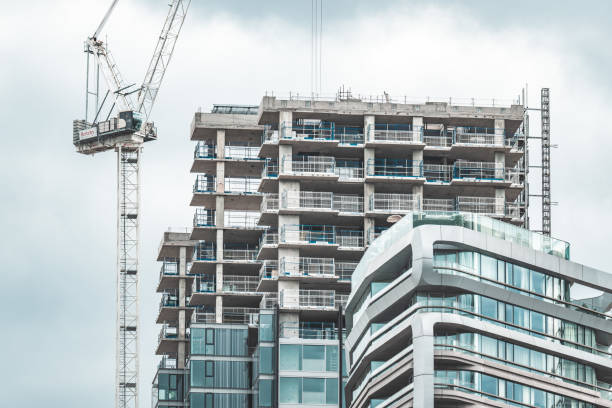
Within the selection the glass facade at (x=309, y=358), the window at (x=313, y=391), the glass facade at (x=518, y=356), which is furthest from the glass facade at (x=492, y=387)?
the glass facade at (x=309, y=358)

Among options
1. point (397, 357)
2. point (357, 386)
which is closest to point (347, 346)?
point (357, 386)

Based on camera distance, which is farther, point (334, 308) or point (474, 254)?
point (334, 308)

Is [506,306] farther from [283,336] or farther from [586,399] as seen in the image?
[283,336]

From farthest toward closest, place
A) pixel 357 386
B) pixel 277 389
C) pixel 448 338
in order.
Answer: pixel 277 389 < pixel 357 386 < pixel 448 338

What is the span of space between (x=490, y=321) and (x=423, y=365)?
6.78 meters

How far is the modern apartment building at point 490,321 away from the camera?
429 feet

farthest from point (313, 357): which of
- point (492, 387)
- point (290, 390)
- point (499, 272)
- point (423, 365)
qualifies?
point (423, 365)

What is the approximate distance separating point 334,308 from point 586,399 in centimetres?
6797

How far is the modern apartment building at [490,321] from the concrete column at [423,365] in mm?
73

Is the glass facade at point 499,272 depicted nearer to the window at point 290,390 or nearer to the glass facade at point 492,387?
the glass facade at point 492,387

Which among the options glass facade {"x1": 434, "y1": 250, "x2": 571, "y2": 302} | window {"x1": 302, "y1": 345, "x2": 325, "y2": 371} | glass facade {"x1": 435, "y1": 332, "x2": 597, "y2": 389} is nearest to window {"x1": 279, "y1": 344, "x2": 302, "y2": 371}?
window {"x1": 302, "y1": 345, "x2": 325, "y2": 371}

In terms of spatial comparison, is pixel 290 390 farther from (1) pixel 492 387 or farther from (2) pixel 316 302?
(1) pixel 492 387

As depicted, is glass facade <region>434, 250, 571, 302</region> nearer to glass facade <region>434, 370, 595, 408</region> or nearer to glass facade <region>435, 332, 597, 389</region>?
glass facade <region>435, 332, 597, 389</region>

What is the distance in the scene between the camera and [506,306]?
439 feet
